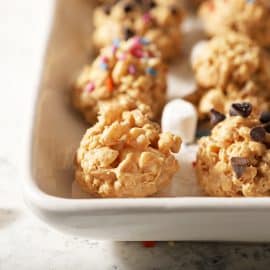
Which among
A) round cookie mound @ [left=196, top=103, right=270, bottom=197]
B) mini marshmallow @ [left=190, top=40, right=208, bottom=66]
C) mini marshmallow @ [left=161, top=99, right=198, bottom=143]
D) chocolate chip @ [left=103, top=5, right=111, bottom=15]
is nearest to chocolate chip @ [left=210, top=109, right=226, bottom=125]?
round cookie mound @ [left=196, top=103, right=270, bottom=197]

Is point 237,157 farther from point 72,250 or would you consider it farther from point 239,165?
point 72,250

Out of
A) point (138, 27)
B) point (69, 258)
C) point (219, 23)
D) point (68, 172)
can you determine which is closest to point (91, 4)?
point (138, 27)

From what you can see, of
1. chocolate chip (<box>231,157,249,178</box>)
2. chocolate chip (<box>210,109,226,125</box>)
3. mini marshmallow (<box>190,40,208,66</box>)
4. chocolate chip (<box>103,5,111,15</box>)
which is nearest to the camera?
chocolate chip (<box>231,157,249,178</box>)

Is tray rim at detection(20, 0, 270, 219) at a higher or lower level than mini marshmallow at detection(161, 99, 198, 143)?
lower

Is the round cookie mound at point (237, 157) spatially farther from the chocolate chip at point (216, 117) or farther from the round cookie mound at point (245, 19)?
the round cookie mound at point (245, 19)

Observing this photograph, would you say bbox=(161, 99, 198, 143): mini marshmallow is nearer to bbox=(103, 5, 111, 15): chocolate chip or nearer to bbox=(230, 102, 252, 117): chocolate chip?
bbox=(230, 102, 252, 117): chocolate chip
